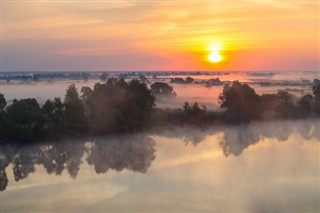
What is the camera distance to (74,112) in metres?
5.62

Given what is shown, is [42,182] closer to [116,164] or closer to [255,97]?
[116,164]

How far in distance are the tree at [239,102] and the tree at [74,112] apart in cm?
207

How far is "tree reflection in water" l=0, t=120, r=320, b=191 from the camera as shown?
160 inches

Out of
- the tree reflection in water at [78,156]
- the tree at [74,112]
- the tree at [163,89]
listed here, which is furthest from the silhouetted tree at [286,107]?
the tree at [74,112]

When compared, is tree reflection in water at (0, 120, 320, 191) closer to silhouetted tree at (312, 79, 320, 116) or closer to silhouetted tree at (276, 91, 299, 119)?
silhouetted tree at (276, 91, 299, 119)

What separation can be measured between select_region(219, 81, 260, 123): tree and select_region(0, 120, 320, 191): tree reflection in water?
0.24 m

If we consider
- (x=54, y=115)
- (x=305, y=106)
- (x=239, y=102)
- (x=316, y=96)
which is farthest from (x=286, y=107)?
(x=54, y=115)

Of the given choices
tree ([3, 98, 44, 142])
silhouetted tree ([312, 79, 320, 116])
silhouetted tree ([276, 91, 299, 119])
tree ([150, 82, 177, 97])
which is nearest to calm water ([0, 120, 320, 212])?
tree ([3, 98, 44, 142])

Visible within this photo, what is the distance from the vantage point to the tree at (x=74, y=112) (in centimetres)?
551

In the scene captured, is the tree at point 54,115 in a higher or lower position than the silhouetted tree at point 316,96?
lower

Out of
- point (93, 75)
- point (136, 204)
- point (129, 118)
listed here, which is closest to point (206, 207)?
point (136, 204)

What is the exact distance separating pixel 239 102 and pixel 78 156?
2.96 metres

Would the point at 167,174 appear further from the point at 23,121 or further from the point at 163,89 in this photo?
the point at 163,89

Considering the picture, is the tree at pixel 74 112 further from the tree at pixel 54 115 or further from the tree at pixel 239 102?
the tree at pixel 239 102
